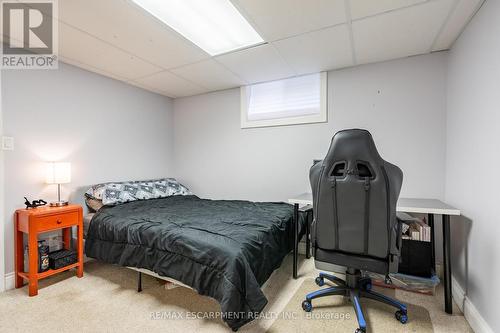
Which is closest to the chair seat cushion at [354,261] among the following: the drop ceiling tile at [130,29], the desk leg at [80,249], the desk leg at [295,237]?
the desk leg at [295,237]

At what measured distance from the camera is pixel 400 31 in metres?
1.96

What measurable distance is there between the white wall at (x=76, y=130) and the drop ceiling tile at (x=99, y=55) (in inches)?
11.1

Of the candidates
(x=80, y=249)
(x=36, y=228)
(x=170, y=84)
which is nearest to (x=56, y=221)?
(x=36, y=228)

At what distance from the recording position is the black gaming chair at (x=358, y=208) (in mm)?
1428

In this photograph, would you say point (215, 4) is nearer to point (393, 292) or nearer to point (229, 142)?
point (229, 142)

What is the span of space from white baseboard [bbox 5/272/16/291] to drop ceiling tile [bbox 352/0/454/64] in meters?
3.72

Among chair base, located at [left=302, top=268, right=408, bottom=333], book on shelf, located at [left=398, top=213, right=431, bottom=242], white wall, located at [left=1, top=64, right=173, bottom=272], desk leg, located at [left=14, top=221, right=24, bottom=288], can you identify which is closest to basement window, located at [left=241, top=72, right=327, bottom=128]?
book on shelf, located at [left=398, top=213, right=431, bottom=242]

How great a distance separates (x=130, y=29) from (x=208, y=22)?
659 millimetres

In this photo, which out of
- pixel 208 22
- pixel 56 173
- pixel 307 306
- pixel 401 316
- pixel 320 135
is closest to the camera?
pixel 401 316

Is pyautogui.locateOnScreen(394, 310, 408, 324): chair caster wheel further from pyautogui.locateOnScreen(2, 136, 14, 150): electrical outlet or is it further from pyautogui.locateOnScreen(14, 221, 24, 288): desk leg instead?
pyautogui.locateOnScreen(2, 136, 14, 150): electrical outlet

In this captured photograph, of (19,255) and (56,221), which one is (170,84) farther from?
(19,255)

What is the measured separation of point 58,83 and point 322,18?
275 cm

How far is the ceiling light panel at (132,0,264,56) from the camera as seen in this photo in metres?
1.72

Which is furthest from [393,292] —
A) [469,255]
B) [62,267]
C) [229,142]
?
[62,267]
